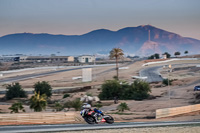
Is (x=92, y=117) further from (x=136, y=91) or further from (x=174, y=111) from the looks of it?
(x=136, y=91)

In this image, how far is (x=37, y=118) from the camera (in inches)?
876

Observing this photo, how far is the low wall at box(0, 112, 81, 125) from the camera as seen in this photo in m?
21.6

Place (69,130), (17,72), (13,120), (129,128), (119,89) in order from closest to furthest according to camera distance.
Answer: (69,130)
(129,128)
(13,120)
(119,89)
(17,72)

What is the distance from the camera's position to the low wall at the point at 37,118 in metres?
21.6

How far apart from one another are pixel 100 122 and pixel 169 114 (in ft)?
37.6

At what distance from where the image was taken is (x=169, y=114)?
29312 millimetres

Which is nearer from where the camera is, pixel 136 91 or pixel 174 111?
pixel 174 111

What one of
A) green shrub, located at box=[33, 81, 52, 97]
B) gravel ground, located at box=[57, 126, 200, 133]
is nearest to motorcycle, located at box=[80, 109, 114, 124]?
gravel ground, located at box=[57, 126, 200, 133]

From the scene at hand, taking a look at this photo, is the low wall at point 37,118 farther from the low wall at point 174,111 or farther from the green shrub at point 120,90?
the green shrub at point 120,90

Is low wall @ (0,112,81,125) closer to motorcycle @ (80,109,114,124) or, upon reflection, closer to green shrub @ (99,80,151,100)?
motorcycle @ (80,109,114,124)

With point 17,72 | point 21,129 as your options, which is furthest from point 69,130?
point 17,72

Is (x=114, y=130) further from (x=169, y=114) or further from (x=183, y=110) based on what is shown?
(x=183, y=110)

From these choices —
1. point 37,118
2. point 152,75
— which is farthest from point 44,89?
point 152,75

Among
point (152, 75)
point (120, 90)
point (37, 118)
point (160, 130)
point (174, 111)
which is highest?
point (152, 75)
